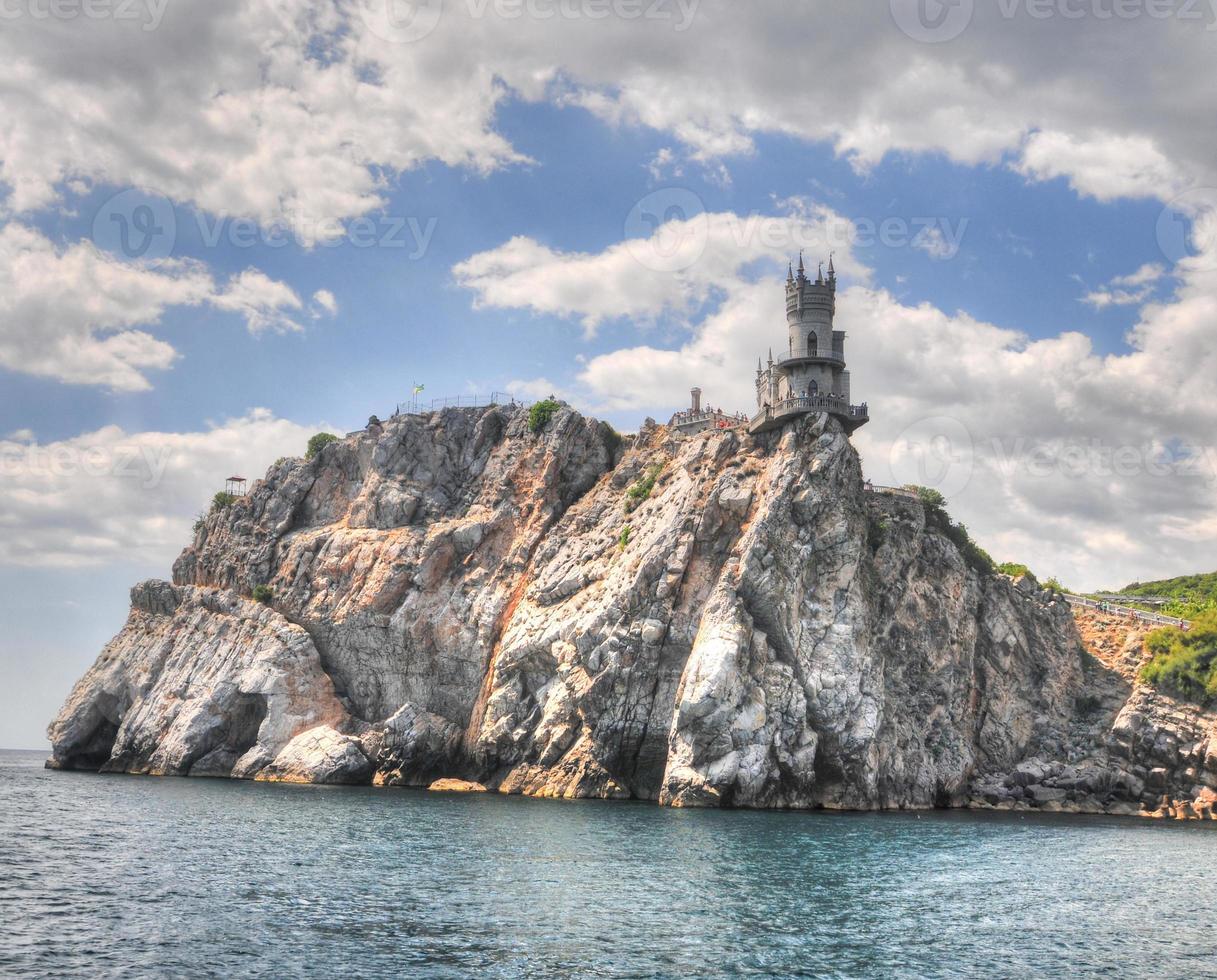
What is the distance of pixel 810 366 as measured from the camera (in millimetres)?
82062

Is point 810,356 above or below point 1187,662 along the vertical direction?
above

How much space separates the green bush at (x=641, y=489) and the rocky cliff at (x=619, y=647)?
8.8 inches

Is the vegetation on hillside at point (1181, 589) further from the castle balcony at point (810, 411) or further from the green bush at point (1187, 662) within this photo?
the castle balcony at point (810, 411)

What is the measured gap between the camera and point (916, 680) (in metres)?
75.6

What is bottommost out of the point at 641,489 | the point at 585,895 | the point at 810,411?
the point at 585,895

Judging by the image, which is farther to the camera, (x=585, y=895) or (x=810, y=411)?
(x=810, y=411)

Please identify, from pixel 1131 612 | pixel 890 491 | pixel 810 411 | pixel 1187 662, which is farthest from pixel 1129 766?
pixel 810 411

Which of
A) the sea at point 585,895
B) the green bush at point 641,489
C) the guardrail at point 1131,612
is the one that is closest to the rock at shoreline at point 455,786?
the sea at point 585,895

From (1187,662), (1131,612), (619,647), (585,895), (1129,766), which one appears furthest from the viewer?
(1131,612)

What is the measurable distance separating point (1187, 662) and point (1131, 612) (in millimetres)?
10922

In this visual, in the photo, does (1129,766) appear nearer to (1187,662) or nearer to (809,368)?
(1187,662)

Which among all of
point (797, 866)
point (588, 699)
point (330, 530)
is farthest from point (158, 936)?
point (330, 530)

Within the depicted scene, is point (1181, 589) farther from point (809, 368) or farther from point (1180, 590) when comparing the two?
point (809, 368)

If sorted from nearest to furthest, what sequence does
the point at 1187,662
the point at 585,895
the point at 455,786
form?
the point at 585,895 < the point at 1187,662 < the point at 455,786
